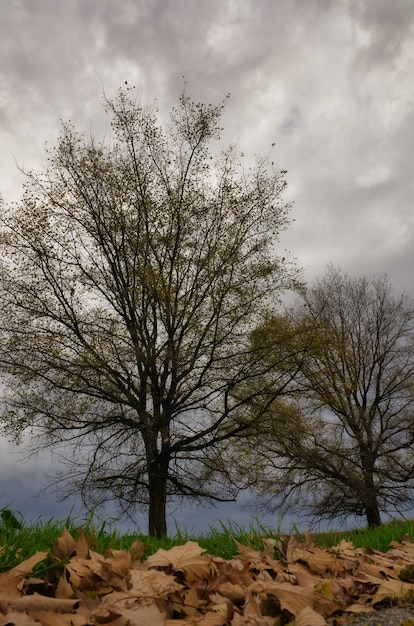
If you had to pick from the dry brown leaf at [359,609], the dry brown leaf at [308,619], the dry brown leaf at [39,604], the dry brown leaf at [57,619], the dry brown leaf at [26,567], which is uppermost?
the dry brown leaf at [26,567]

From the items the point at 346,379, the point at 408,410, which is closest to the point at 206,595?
the point at 346,379

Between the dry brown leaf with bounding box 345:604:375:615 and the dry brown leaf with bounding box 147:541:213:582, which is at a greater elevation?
the dry brown leaf with bounding box 147:541:213:582

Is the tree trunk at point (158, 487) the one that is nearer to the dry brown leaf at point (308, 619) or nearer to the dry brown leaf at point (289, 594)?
the dry brown leaf at point (289, 594)

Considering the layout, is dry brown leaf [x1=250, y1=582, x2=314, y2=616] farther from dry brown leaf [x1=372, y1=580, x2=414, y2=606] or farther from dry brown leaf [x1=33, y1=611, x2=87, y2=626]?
dry brown leaf [x1=33, y1=611, x2=87, y2=626]

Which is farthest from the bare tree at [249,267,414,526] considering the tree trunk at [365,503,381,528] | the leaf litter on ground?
the leaf litter on ground

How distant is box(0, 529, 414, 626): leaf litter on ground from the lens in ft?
6.93

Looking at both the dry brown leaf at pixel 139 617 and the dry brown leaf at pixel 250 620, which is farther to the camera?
the dry brown leaf at pixel 250 620

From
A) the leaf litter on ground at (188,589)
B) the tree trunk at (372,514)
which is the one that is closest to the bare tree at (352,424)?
the tree trunk at (372,514)

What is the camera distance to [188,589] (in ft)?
8.41

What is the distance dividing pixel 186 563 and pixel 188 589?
173 millimetres

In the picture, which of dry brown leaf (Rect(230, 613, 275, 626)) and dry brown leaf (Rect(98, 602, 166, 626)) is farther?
dry brown leaf (Rect(230, 613, 275, 626))

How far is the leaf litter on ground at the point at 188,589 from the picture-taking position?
211 centimetres

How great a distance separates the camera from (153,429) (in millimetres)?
11078

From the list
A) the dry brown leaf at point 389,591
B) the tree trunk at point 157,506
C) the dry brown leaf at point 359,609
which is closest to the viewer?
the dry brown leaf at point 359,609
